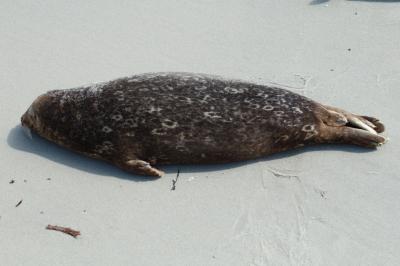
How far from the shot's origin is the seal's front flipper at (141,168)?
4.18 m

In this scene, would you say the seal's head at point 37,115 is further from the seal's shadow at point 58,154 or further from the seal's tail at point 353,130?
the seal's tail at point 353,130

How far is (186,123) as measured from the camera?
13.8ft

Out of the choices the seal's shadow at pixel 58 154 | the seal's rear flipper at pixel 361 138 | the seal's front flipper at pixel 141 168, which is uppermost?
the seal's rear flipper at pixel 361 138

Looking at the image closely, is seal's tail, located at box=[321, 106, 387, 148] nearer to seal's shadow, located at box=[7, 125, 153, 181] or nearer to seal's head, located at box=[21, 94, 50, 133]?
seal's shadow, located at box=[7, 125, 153, 181]

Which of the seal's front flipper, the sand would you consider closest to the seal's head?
the sand

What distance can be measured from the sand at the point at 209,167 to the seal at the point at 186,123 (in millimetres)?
119

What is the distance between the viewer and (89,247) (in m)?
3.63

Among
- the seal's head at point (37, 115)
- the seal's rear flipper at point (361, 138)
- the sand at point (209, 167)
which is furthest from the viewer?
the seal's head at point (37, 115)

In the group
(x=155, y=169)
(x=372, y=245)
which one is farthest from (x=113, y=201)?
(x=372, y=245)

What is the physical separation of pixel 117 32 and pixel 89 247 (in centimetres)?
308

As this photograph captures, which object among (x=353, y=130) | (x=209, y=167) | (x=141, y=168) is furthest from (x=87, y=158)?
(x=353, y=130)

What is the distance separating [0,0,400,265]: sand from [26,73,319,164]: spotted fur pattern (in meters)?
0.14

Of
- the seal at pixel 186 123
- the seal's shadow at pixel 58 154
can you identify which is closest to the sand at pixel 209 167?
the seal's shadow at pixel 58 154

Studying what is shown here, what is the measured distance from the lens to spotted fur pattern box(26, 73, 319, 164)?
4.22m
